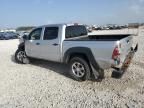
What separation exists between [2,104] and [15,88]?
1.17 metres

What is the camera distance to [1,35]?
36250 mm

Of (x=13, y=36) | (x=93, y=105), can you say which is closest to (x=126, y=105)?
(x=93, y=105)

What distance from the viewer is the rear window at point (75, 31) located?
744 cm

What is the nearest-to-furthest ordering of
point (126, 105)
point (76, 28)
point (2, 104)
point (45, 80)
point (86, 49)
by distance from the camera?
point (126, 105) → point (2, 104) → point (86, 49) → point (45, 80) → point (76, 28)

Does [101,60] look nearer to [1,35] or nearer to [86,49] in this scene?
[86,49]

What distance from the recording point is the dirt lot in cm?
505

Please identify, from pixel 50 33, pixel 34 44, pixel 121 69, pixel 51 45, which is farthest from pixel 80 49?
pixel 34 44

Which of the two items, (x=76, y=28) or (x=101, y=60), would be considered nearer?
(x=101, y=60)

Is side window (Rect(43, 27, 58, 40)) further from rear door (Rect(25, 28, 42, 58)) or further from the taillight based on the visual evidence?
the taillight

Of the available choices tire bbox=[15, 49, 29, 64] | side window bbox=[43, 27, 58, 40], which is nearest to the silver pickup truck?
side window bbox=[43, 27, 58, 40]

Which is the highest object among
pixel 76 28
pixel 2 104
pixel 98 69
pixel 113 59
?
pixel 76 28

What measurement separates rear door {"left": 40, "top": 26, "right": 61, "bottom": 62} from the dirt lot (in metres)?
0.71

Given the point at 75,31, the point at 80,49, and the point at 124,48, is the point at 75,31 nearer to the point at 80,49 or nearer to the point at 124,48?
the point at 80,49

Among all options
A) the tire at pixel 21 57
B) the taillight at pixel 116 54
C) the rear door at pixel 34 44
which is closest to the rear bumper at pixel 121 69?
the taillight at pixel 116 54
